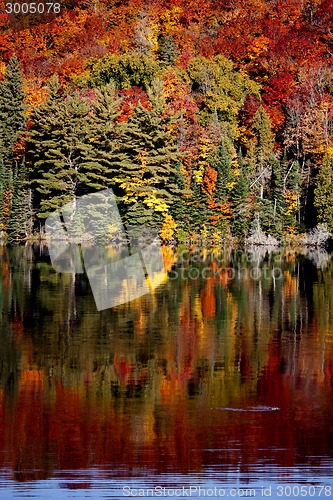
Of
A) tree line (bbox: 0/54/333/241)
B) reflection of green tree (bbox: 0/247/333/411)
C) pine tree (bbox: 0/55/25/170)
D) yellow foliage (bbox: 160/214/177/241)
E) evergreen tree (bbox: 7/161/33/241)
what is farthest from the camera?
pine tree (bbox: 0/55/25/170)

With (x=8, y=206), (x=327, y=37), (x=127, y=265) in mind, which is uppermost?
(x=327, y=37)

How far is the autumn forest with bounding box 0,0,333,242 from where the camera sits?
4081 cm

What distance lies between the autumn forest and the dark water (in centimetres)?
1971

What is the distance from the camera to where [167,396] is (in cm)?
1157

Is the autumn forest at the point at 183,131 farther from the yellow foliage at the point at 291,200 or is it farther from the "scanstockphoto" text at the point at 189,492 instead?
the "scanstockphoto" text at the point at 189,492

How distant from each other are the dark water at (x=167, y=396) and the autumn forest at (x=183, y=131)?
19.7 metres

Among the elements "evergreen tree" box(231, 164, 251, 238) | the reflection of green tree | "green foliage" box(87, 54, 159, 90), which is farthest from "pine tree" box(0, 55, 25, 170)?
the reflection of green tree

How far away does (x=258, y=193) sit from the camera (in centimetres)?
4338

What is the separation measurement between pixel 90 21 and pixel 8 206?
2134 cm

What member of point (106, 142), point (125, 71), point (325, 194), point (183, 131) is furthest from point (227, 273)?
point (125, 71)

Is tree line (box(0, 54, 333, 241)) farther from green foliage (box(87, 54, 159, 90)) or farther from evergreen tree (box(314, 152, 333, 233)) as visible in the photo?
green foliage (box(87, 54, 159, 90))

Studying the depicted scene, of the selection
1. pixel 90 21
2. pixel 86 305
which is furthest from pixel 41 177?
pixel 86 305

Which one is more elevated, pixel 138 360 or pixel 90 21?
pixel 90 21

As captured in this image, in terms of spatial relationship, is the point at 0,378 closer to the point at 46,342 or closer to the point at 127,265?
the point at 46,342
